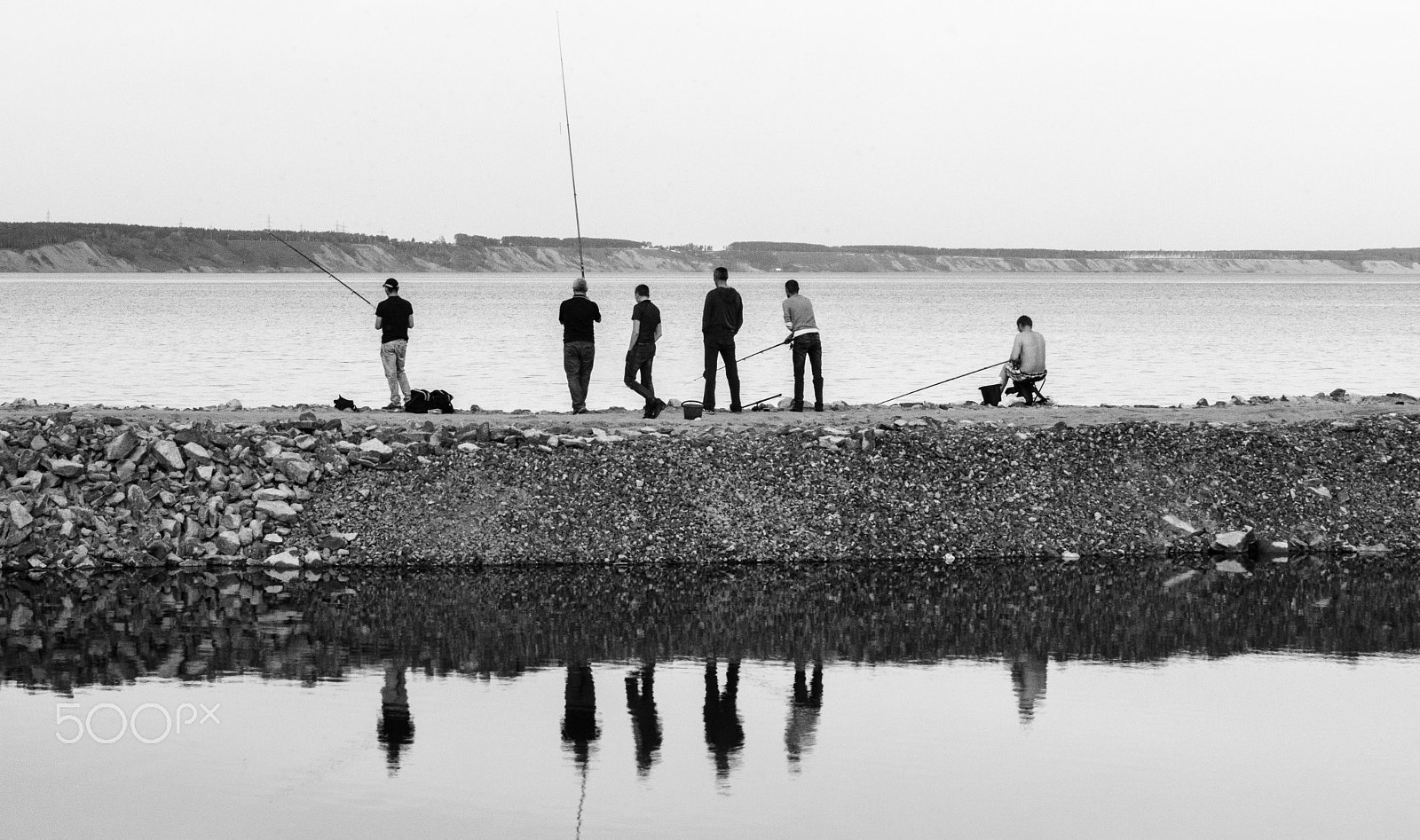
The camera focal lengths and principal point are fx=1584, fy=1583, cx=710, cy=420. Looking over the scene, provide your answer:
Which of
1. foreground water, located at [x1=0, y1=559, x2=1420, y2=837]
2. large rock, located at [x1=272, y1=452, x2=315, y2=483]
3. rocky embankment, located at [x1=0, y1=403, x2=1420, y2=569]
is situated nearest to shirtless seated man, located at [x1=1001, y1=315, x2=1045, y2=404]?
rocky embankment, located at [x1=0, y1=403, x2=1420, y2=569]

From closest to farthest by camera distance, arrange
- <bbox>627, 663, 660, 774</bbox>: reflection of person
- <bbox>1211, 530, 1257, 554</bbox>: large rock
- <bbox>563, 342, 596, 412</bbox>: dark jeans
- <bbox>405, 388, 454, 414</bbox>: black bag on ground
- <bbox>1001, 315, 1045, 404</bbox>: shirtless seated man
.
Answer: <bbox>627, 663, 660, 774</bbox>: reflection of person, <bbox>1211, 530, 1257, 554</bbox>: large rock, <bbox>563, 342, 596, 412</bbox>: dark jeans, <bbox>405, 388, 454, 414</bbox>: black bag on ground, <bbox>1001, 315, 1045, 404</bbox>: shirtless seated man

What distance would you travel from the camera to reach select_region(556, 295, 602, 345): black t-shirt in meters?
17.9

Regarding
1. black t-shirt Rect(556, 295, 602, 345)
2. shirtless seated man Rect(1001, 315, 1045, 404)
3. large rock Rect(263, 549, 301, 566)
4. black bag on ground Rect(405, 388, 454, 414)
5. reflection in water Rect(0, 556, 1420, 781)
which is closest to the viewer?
reflection in water Rect(0, 556, 1420, 781)

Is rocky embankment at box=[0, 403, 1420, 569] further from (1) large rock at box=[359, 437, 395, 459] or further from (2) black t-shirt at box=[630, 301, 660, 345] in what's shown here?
(2) black t-shirt at box=[630, 301, 660, 345]

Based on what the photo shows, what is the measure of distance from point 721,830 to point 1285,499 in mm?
10377

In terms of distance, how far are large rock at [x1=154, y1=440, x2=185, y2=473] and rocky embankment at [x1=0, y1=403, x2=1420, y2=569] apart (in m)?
0.02

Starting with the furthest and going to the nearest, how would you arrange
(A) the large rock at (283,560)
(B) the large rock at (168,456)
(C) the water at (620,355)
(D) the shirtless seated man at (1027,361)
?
(C) the water at (620,355)
(D) the shirtless seated man at (1027,361)
(B) the large rock at (168,456)
(A) the large rock at (283,560)

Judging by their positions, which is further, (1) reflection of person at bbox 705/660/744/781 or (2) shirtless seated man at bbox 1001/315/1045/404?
(2) shirtless seated man at bbox 1001/315/1045/404

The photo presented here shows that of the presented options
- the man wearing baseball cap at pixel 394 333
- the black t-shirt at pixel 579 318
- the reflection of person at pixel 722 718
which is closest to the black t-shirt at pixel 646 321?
the black t-shirt at pixel 579 318

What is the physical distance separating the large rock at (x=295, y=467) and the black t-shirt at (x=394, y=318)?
3.34 metres

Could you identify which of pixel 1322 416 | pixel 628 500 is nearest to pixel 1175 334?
pixel 1322 416

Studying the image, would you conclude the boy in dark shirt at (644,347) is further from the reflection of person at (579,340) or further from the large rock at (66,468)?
the large rock at (66,468)

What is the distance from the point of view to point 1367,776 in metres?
8.17

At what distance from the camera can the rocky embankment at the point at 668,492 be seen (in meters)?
14.6
